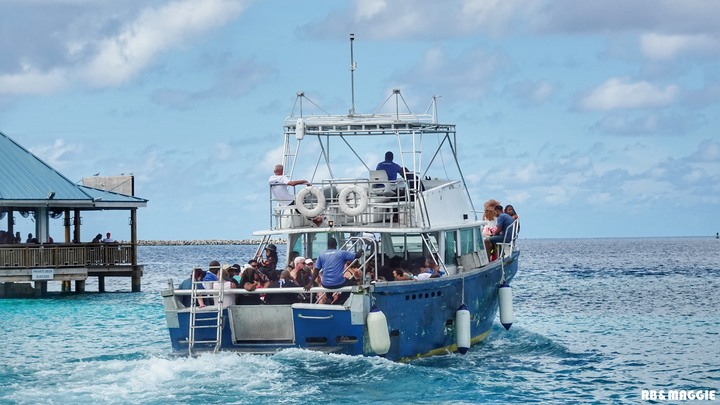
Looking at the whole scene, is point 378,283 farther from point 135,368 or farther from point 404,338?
point 135,368

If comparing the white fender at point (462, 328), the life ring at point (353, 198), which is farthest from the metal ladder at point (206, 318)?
the white fender at point (462, 328)

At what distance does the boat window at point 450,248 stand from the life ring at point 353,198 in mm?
3023

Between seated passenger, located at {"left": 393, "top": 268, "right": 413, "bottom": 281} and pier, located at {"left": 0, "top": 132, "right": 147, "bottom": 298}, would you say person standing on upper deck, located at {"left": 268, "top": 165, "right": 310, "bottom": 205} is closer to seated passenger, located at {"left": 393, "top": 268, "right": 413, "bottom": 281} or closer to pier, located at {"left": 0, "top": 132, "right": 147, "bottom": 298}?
seated passenger, located at {"left": 393, "top": 268, "right": 413, "bottom": 281}

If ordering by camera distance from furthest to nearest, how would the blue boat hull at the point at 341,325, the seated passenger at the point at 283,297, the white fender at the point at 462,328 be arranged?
1. the white fender at the point at 462,328
2. the seated passenger at the point at 283,297
3. the blue boat hull at the point at 341,325

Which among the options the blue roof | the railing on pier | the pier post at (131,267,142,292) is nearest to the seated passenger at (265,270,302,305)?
the railing on pier

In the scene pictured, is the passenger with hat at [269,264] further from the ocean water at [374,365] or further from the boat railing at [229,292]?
the ocean water at [374,365]

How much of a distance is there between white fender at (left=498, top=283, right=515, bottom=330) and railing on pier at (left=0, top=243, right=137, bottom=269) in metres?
22.1

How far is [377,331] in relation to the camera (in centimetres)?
2025

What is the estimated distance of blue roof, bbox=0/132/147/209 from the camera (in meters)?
44.7

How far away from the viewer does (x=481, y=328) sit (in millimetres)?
26594

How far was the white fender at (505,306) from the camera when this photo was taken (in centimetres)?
2727

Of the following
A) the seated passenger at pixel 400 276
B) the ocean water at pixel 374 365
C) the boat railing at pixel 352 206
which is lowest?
the ocean water at pixel 374 365

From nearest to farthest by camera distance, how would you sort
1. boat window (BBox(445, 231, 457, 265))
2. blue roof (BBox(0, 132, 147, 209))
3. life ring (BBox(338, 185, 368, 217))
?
life ring (BBox(338, 185, 368, 217)) < boat window (BBox(445, 231, 457, 265)) < blue roof (BBox(0, 132, 147, 209))

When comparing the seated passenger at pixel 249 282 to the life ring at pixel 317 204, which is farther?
the life ring at pixel 317 204
